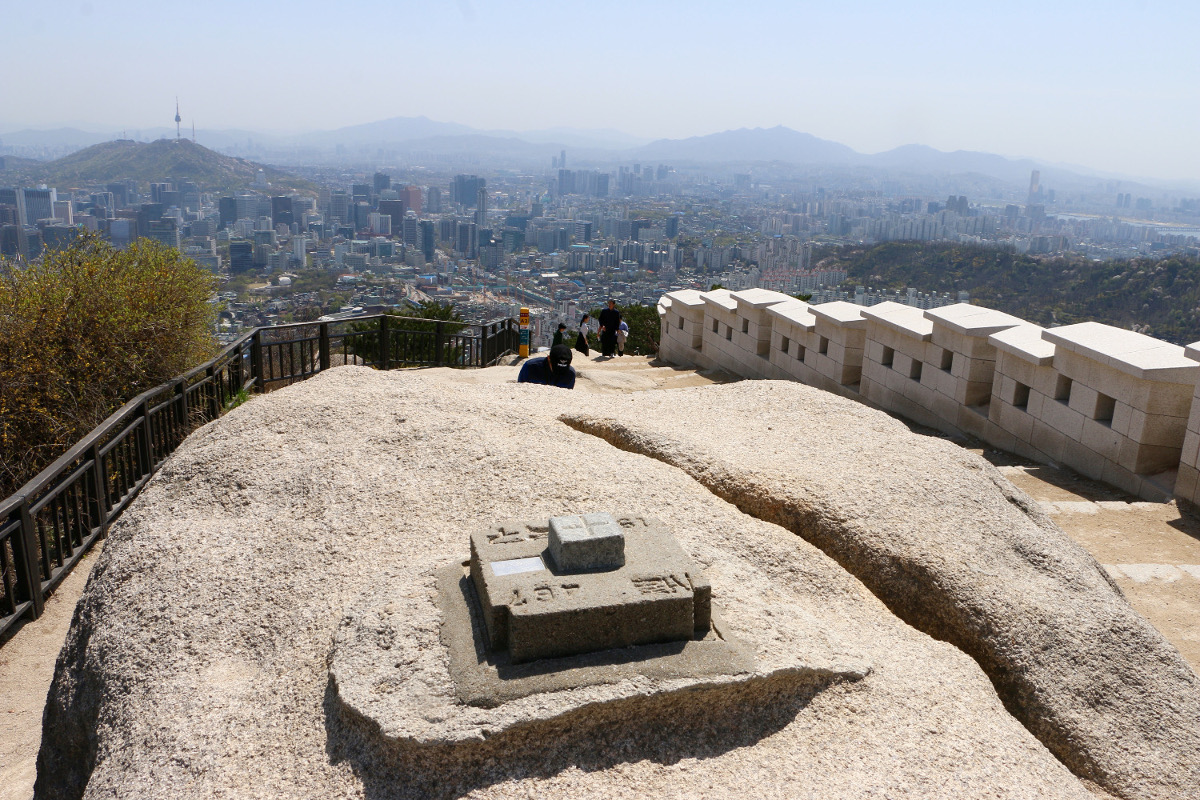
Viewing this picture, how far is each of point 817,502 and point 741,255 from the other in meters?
52.7

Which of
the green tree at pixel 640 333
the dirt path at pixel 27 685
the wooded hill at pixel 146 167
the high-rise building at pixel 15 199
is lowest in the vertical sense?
the green tree at pixel 640 333

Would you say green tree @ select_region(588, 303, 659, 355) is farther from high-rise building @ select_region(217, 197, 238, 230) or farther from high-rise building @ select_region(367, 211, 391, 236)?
high-rise building @ select_region(367, 211, 391, 236)

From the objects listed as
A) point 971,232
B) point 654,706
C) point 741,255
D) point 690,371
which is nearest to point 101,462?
point 654,706

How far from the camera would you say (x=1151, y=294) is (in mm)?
23016

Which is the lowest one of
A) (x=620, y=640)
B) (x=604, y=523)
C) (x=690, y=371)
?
(x=690, y=371)

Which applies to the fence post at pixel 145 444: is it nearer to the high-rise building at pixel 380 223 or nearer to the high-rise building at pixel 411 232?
the high-rise building at pixel 411 232

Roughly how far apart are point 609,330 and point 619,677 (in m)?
14.0

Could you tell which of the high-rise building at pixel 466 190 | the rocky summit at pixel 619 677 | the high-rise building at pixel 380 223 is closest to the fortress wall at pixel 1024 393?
the rocky summit at pixel 619 677

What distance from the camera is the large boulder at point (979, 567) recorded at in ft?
11.7

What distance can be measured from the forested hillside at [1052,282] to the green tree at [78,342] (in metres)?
15.9

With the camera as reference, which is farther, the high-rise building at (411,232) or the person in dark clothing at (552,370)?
the high-rise building at (411,232)

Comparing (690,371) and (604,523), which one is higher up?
(604,523)

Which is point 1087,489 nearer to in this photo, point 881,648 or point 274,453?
point 881,648

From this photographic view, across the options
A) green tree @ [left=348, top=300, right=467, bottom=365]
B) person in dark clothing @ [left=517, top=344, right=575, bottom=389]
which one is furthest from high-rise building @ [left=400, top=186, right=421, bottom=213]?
person in dark clothing @ [left=517, top=344, right=575, bottom=389]
